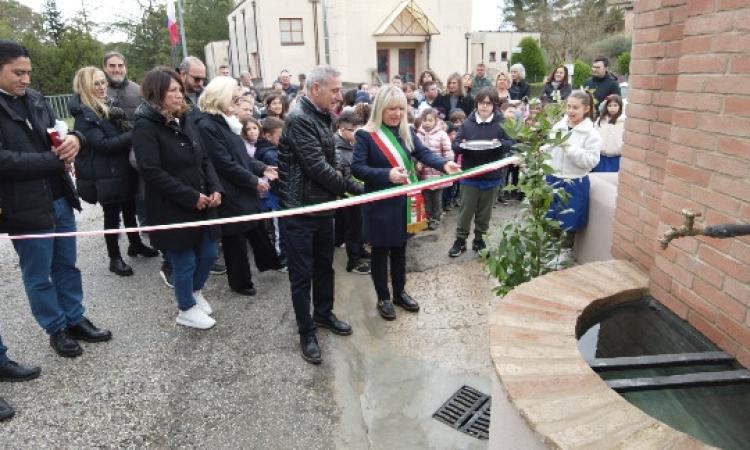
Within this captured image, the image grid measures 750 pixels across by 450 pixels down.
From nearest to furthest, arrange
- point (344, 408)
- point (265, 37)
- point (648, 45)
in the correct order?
1. point (648, 45)
2. point (344, 408)
3. point (265, 37)

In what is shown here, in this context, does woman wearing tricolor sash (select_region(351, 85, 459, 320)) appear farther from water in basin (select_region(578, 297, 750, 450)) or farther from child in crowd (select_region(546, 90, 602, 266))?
water in basin (select_region(578, 297, 750, 450))

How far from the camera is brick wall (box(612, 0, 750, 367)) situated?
74.5 inches

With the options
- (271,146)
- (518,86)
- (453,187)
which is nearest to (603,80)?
(518,86)

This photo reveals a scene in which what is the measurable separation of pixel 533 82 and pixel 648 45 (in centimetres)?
2870

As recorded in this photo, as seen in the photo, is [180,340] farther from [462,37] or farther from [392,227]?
[462,37]

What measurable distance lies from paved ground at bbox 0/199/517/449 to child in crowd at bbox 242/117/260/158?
1.37 m

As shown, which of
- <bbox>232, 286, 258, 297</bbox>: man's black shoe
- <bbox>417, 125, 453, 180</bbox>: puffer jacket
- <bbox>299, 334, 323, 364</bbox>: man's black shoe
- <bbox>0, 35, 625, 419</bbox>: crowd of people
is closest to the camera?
<bbox>0, 35, 625, 419</bbox>: crowd of people

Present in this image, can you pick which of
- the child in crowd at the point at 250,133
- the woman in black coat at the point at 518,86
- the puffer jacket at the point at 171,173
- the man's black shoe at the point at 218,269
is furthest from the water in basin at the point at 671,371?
the woman in black coat at the point at 518,86

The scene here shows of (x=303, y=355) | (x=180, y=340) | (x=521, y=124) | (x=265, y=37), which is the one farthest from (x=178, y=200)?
(x=265, y=37)

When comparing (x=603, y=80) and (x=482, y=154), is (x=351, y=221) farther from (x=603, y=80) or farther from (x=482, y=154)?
(x=603, y=80)

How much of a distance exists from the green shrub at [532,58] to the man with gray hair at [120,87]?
26.9 metres

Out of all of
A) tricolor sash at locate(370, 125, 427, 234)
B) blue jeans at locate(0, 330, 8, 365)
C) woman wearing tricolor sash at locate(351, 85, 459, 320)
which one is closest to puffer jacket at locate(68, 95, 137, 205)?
blue jeans at locate(0, 330, 8, 365)

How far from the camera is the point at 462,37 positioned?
25469mm

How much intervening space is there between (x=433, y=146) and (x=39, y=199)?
14.4ft
